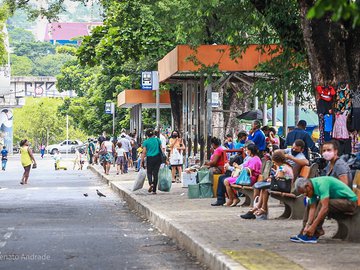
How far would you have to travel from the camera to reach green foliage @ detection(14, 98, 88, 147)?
158125mm

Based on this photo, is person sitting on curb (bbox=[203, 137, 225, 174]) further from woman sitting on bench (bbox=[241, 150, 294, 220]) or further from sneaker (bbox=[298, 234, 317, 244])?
sneaker (bbox=[298, 234, 317, 244])

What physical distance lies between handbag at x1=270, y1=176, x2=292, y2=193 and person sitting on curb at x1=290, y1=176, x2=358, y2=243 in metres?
3.84

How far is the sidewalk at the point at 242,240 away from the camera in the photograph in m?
11.0

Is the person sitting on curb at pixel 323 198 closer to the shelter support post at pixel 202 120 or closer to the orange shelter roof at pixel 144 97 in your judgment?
the shelter support post at pixel 202 120

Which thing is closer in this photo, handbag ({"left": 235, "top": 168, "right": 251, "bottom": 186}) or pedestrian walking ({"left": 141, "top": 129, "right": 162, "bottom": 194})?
handbag ({"left": 235, "top": 168, "right": 251, "bottom": 186})

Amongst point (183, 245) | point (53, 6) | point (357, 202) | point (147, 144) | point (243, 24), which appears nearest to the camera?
point (357, 202)

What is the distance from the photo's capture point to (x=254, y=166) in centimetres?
1998

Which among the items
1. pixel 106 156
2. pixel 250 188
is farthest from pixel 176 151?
pixel 250 188

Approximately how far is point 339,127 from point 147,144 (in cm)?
1042

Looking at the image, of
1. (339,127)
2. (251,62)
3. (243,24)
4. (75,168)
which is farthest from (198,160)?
(75,168)

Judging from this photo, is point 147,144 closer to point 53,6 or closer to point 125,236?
point 53,6

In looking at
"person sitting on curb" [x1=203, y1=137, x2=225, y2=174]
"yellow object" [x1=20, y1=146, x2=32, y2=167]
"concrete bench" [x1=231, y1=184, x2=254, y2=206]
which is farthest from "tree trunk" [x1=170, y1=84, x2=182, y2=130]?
"concrete bench" [x1=231, y1=184, x2=254, y2=206]

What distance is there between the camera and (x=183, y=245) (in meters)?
14.7

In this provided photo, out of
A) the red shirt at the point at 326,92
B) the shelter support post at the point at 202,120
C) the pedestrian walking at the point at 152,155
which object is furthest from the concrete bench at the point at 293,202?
the shelter support post at the point at 202,120
